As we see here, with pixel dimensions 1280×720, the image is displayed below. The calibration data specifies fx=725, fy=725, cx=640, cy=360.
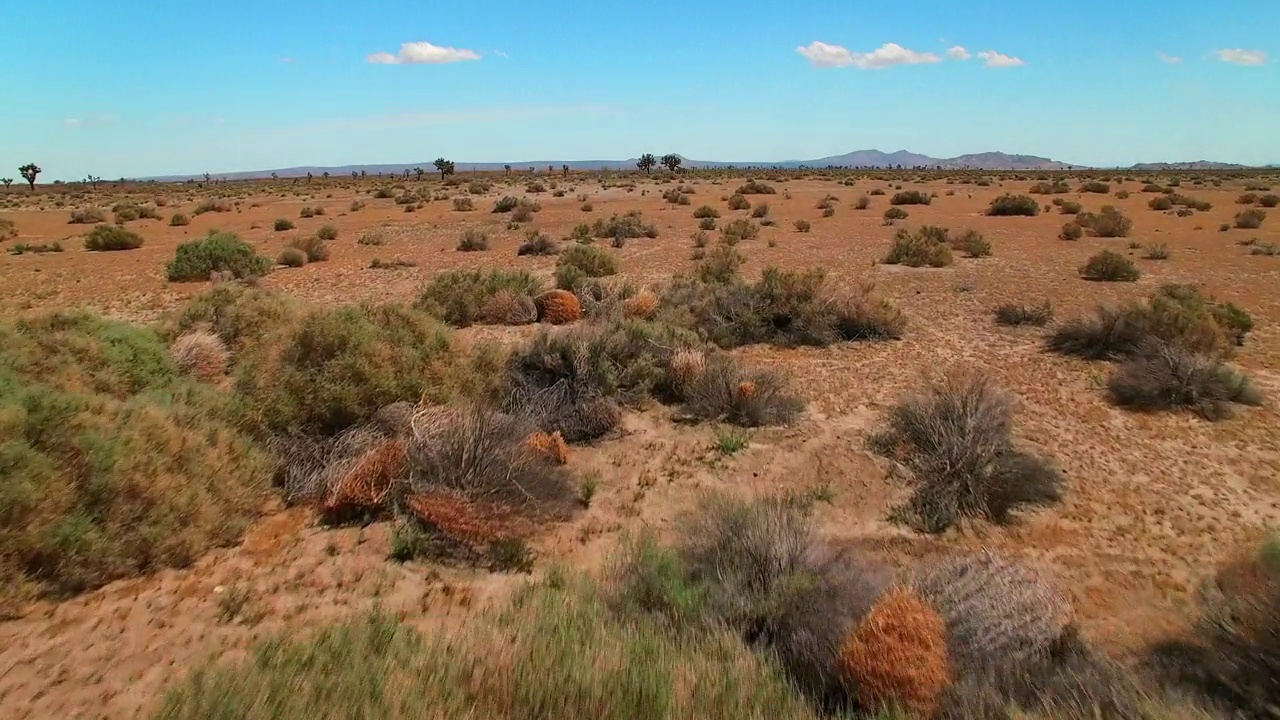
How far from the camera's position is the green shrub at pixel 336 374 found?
7.37 m

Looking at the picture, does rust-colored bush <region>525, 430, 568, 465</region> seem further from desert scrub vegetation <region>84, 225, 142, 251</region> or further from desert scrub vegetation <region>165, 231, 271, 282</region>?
desert scrub vegetation <region>84, 225, 142, 251</region>

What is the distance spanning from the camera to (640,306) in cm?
1317

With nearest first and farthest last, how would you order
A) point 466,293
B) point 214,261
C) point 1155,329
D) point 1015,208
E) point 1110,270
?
point 1155,329, point 466,293, point 1110,270, point 214,261, point 1015,208

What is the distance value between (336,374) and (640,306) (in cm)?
659

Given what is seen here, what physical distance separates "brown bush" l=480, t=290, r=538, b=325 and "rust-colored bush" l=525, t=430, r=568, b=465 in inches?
213

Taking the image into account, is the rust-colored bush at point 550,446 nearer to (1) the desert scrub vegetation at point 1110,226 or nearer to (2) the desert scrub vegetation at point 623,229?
(2) the desert scrub vegetation at point 623,229

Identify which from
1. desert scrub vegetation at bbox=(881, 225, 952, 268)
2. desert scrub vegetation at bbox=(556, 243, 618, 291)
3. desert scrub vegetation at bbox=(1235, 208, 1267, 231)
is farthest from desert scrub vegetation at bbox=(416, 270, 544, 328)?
desert scrub vegetation at bbox=(1235, 208, 1267, 231)

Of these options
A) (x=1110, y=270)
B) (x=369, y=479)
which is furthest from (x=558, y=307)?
(x=1110, y=270)

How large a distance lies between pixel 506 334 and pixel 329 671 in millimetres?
9106

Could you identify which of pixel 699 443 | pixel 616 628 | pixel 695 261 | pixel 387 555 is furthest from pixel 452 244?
pixel 616 628

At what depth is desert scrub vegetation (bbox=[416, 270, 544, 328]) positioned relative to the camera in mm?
13141

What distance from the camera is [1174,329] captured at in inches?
416

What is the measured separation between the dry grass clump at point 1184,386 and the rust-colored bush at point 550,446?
7.06m

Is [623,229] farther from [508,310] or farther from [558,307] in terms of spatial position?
[508,310]
